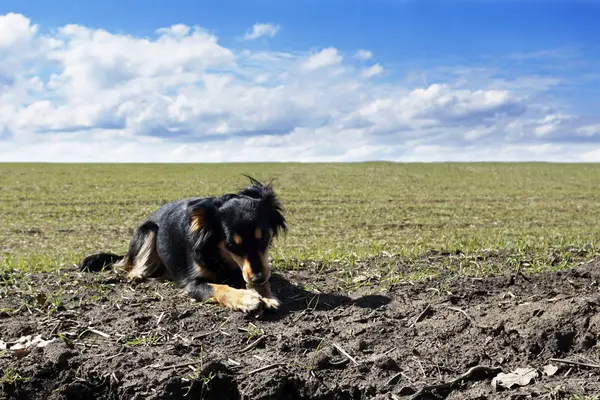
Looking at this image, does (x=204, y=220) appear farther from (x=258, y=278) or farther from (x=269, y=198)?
(x=258, y=278)

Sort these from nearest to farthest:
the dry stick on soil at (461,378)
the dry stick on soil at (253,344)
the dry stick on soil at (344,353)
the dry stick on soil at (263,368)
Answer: the dry stick on soil at (461,378) → the dry stick on soil at (263,368) → the dry stick on soil at (344,353) → the dry stick on soil at (253,344)

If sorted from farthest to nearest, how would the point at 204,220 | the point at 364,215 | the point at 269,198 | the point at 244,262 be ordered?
1. the point at 364,215
2. the point at 269,198
3. the point at 204,220
4. the point at 244,262

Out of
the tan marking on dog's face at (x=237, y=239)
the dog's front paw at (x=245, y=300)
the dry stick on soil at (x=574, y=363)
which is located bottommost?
the dry stick on soil at (x=574, y=363)

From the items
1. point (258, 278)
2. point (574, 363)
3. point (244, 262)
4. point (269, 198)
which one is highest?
point (269, 198)

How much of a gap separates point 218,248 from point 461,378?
3.08 metres

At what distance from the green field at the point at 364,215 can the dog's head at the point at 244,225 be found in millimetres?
1573

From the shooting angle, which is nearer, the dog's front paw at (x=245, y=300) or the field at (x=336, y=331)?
the field at (x=336, y=331)

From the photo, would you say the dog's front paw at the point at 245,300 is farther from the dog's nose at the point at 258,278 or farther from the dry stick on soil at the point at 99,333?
the dry stick on soil at the point at 99,333

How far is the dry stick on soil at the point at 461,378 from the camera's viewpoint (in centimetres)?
404

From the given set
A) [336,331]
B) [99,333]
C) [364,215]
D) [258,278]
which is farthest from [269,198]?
[364,215]

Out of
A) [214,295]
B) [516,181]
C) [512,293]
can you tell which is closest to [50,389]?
[214,295]

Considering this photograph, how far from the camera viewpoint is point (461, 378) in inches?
164

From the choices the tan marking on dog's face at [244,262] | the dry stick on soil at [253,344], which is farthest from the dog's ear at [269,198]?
the dry stick on soil at [253,344]

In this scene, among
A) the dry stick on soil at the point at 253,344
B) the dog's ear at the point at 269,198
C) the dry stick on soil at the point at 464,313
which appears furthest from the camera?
the dog's ear at the point at 269,198
